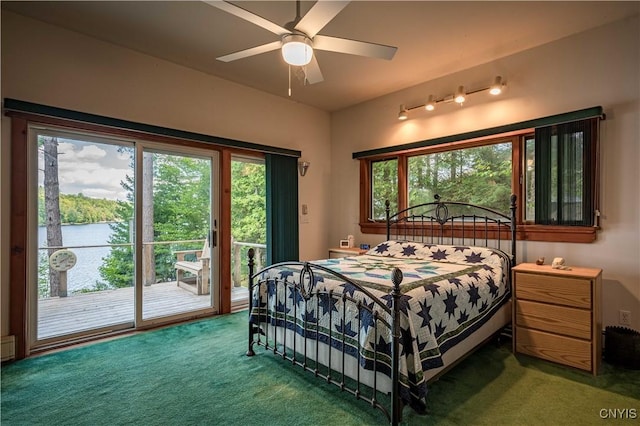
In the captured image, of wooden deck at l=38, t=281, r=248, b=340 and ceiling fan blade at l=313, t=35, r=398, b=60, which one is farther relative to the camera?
wooden deck at l=38, t=281, r=248, b=340

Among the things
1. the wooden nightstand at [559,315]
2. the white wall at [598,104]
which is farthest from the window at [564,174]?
the wooden nightstand at [559,315]

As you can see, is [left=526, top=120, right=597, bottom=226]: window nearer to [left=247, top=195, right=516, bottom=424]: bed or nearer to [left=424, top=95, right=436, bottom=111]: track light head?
[left=247, top=195, right=516, bottom=424]: bed

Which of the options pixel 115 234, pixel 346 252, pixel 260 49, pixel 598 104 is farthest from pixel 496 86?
pixel 115 234

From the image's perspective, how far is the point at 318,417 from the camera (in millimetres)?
1900

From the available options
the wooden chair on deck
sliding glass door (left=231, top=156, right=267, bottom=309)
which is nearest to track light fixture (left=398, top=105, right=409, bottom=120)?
sliding glass door (left=231, top=156, right=267, bottom=309)

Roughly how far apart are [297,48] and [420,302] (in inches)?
70.6

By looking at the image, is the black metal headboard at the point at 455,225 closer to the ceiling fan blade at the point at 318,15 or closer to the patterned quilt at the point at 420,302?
the patterned quilt at the point at 420,302

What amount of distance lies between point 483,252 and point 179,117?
3.54 meters

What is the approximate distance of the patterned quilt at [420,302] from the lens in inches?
72.1

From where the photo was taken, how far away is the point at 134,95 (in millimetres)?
3307

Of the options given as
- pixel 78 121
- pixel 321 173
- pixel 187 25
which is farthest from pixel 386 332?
pixel 321 173

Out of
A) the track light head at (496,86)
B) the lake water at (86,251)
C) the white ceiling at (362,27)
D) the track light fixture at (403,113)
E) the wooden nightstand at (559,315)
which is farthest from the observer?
the track light fixture at (403,113)

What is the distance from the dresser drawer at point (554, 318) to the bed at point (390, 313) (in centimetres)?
22

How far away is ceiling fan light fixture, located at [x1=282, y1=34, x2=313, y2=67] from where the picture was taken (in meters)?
2.04
